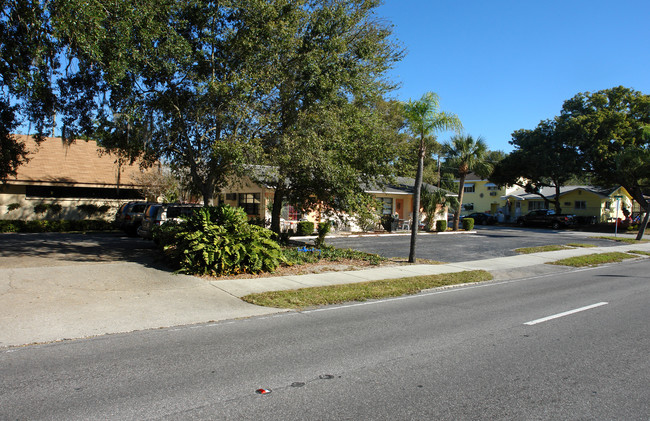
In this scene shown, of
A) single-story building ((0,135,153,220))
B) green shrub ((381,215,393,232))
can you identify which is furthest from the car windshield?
green shrub ((381,215,393,232))

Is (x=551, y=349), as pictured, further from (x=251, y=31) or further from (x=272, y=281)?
(x=251, y=31)

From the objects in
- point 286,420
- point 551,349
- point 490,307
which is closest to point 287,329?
point 286,420

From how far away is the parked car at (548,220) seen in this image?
42.5 m

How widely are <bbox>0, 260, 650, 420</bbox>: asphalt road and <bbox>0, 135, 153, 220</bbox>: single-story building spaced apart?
21.1m

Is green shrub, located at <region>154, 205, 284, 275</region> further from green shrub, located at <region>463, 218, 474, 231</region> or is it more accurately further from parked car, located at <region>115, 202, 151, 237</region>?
green shrub, located at <region>463, 218, 474, 231</region>

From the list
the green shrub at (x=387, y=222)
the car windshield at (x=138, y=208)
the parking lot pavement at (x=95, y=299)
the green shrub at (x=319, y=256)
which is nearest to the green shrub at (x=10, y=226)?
the car windshield at (x=138, y=208)

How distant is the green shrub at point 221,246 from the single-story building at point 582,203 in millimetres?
43053

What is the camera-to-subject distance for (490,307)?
9.31 metres

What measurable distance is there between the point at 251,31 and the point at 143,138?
448cm

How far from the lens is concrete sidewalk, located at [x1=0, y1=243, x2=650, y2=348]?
7.17m

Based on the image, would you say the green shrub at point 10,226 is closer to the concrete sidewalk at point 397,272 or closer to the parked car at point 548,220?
the concrete sidewalk at point 397,272

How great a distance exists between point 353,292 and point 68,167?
2538cm

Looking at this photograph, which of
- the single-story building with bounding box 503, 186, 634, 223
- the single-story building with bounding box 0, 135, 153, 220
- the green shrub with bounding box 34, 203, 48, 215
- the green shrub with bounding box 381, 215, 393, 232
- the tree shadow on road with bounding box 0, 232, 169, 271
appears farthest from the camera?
the single-story building with bounding box 503, 186, 634, 223

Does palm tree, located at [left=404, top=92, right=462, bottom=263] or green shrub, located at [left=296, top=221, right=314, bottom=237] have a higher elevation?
palm tree, located at [left=404, top=92, right=462, bottom=263]
